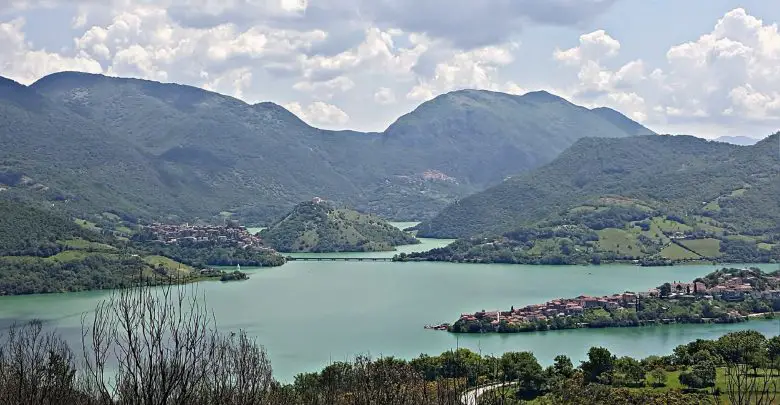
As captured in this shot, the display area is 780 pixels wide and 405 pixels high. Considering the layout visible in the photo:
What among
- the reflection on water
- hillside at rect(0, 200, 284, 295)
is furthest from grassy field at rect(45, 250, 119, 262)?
the reflection on water

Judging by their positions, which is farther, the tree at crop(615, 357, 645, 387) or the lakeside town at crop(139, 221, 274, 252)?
the lakeside town at crop(139, 221, 274, 252)

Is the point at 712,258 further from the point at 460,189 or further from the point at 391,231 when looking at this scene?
the point at 460,189

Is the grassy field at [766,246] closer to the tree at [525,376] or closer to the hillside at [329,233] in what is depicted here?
the hillside at [329,233]

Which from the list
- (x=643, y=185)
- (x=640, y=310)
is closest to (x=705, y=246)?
(x=643, y=185)

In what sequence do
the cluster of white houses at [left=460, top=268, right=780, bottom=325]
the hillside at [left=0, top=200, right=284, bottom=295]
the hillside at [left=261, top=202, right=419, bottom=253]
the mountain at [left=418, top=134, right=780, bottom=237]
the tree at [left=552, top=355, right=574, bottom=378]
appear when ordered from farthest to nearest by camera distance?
the hillside at [left=261, top=202, right=419, bottom=253] < the mountain at [left=418, top=134, right=780, bottom=237] < the hillside at [left=0, top=200, right=284, bottom=295] < the cluster of white houses at [left=460, top=268, right=780, bottom=325] < the tree at [left=552, top=355, right=574, bottom=378]

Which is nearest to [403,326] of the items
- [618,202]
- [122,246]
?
[122,246]

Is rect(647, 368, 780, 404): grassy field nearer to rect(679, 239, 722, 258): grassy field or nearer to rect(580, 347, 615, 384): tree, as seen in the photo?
rect(580, 347, 615, 384): tree

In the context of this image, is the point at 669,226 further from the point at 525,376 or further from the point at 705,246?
the point at 525,376
